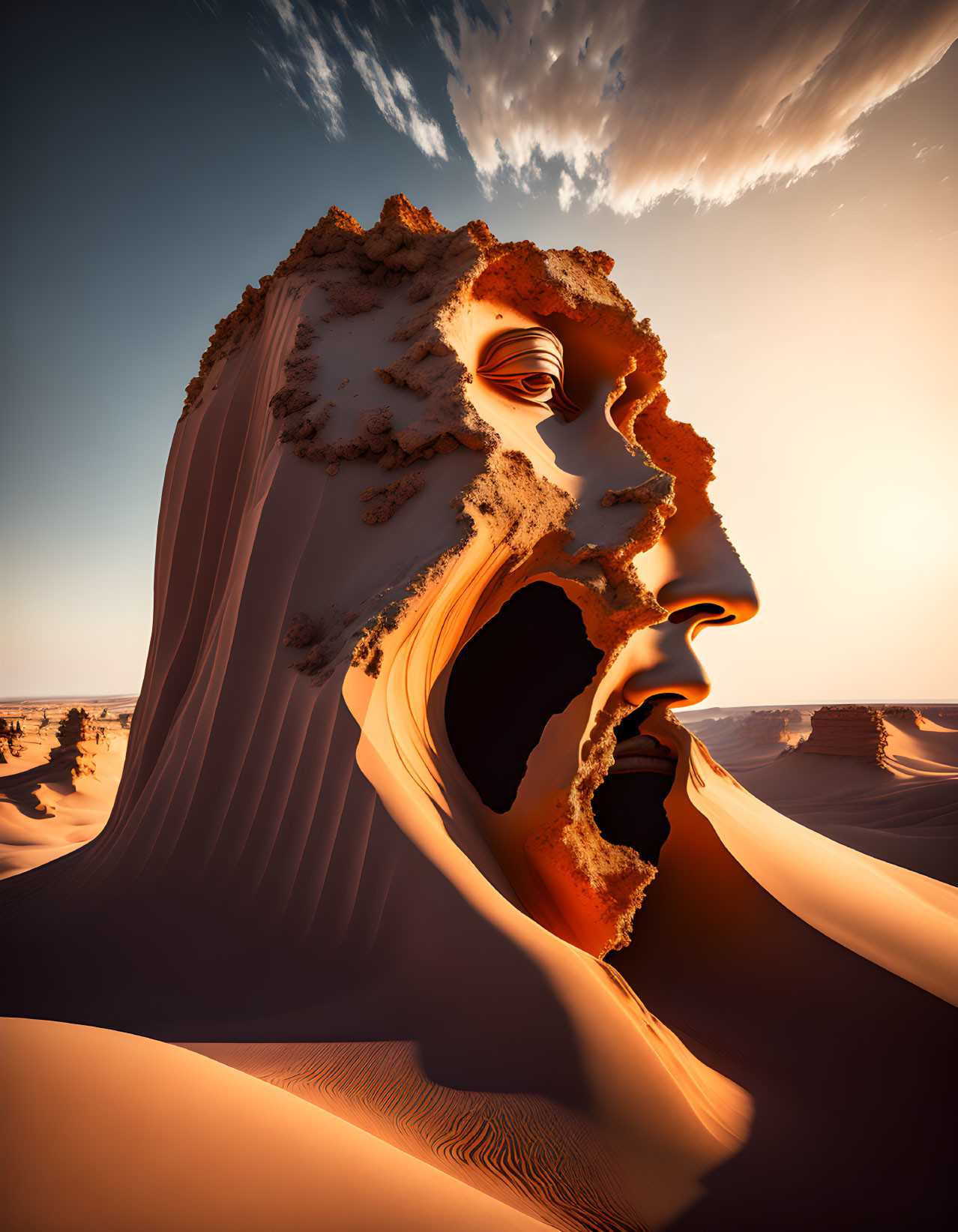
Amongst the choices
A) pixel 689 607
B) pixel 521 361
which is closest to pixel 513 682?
pixel 689 607

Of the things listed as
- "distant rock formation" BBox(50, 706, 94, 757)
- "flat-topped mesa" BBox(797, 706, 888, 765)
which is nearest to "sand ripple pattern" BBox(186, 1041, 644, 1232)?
"distant rock formation" BBox(50, 706, 94, 757)

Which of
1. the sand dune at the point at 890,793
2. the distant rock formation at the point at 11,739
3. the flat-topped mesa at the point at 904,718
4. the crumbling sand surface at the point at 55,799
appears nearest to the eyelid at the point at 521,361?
the crumbling sand surface at the point at 55,799

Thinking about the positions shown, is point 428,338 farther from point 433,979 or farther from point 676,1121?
point 676,1121

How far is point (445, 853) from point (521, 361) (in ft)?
8.45

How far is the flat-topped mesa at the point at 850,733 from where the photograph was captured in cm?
1155

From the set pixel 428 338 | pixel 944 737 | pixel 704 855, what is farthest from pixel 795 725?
pixel 428 338

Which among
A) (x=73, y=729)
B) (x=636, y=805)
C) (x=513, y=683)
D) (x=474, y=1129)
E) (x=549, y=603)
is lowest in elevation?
(x=73, y=729)

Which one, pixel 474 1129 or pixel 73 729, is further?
pixel 73 729

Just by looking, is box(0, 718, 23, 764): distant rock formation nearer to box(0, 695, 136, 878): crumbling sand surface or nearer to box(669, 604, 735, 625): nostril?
box(0, 695, 136, 878): crumbling sand surface

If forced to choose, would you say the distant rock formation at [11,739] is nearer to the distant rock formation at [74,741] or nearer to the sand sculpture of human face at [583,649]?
the distant rock formation at [74,741]

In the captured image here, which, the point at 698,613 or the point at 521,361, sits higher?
the point at 521,361

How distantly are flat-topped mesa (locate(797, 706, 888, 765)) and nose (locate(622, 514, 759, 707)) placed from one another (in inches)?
435

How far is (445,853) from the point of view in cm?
172

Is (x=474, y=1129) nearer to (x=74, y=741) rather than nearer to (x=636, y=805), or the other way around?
(x=636, y=805)
